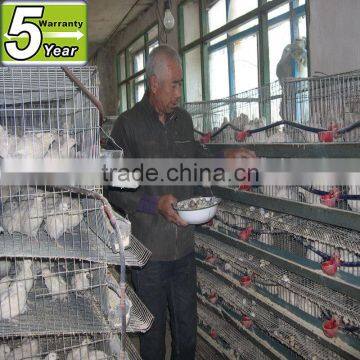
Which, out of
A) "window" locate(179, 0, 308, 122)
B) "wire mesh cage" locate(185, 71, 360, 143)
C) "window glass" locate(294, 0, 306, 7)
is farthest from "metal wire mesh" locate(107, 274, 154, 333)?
"window glass" locate(294, 0, 306, 7)

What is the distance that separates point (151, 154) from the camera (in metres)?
2.74

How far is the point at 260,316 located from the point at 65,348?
120 cm

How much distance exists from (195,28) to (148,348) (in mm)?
6096

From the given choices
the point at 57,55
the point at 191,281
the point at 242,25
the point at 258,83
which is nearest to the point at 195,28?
the point at 242,25

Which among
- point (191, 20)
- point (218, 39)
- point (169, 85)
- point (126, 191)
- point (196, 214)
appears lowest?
point (196, 214)

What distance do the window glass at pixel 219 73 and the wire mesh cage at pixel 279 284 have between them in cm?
383

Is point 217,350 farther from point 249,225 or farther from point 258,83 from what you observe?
point 258,83

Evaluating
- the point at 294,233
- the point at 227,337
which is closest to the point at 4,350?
the point at 227,337

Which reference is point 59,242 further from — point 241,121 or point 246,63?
point 246,63

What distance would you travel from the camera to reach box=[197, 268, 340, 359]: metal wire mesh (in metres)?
2.36

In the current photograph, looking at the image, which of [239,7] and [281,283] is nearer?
[281,283]

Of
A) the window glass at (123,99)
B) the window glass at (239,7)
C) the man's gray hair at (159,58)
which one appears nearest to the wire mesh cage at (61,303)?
the man's gray hair at (159,58)

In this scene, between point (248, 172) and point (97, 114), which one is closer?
point (97, 114)

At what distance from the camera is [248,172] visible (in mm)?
2742
